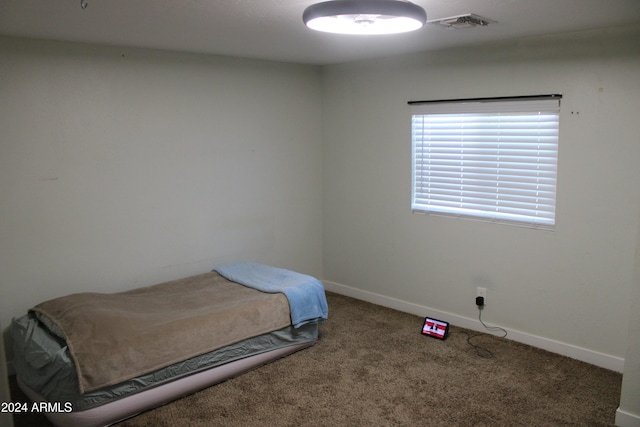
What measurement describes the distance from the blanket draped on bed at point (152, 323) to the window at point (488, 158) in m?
1.60

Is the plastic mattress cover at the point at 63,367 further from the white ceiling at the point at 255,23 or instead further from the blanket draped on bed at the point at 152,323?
the white ceiling at the point at 255,23

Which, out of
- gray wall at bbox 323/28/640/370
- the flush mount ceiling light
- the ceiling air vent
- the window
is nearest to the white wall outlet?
A: gray wall at bbox 323/28/640/370

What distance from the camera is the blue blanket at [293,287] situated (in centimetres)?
350

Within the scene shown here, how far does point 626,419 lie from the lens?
2.64 m

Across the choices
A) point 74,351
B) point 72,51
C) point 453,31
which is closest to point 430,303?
point 453,31

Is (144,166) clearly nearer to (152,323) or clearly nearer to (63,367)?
(152,323)

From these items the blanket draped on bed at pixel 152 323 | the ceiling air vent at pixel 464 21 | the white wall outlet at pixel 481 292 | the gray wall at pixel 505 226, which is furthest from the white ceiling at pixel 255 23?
the white wall outlet at pixel 481 292

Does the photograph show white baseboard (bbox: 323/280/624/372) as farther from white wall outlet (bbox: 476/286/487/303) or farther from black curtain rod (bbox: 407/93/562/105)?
black curtain rod (bbox: 407/93/562/105)

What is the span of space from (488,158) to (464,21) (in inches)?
48.7

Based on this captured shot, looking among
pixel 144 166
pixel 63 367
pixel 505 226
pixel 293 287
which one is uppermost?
pixel 144 166

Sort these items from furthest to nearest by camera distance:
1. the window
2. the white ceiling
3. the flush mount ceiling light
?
the window < the white ceiling < the flush mount ceiling light

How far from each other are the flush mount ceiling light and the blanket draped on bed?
70.5 inches

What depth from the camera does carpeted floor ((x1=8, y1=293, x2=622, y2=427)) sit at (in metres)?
2.78

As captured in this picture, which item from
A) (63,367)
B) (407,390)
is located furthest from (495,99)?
(63,367)
